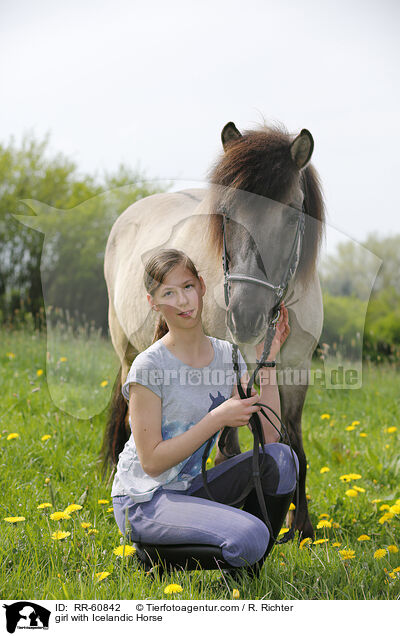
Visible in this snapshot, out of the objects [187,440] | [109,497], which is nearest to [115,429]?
[109,497]

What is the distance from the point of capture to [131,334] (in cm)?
329

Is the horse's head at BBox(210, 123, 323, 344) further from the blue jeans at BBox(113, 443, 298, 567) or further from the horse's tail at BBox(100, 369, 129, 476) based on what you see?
the horse's tail at BBox(100, 369, 129, 476)

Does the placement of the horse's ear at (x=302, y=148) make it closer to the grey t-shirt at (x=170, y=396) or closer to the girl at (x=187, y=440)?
the girl at (x=187, y=440)

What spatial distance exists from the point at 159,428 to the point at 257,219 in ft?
2.78

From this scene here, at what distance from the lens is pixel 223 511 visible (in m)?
1.72

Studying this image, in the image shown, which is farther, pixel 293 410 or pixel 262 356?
pixel 293 410

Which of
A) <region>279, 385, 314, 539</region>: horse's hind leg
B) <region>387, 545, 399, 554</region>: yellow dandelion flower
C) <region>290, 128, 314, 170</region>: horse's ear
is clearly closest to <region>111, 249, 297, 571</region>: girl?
<region>387, 545, 399, 554</region>: yellow dandelion flower

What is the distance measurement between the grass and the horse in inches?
8.8

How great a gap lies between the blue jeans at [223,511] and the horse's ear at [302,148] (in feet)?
3.59

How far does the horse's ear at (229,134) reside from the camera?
2164 mm

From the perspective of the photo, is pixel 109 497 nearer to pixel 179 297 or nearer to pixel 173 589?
pixel 173 589
